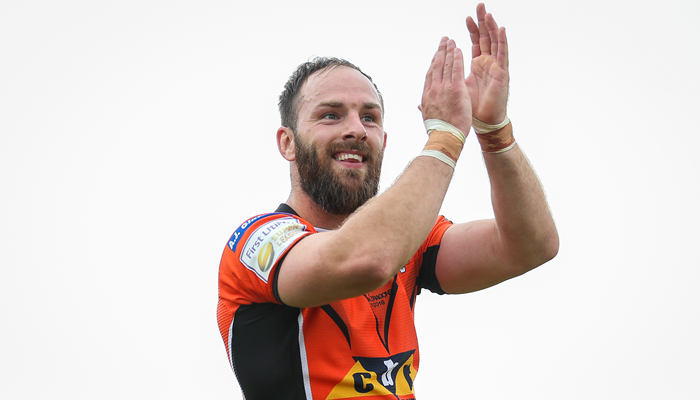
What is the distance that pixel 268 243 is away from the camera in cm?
271

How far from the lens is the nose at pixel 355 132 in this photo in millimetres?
3363

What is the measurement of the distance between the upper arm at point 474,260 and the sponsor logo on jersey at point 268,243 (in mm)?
1201

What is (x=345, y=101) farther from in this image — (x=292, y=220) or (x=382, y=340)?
(x=382, y=340)

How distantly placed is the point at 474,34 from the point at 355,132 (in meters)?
0.95

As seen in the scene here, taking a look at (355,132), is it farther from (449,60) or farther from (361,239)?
(361,239)

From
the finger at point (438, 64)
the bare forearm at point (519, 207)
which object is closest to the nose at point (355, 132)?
the finger at point (438, 64)

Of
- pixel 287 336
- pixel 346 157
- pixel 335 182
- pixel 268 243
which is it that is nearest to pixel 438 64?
pixel 346 157

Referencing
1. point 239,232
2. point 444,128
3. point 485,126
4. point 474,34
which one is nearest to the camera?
point 444,128

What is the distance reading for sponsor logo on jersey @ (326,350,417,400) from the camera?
290 cm

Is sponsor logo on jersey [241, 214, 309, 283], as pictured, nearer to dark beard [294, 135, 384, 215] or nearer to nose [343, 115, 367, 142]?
dark beard [294, 135, 384, 215]

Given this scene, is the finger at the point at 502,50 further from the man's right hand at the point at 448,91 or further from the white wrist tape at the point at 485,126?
the man's right hand at the point at 448,91

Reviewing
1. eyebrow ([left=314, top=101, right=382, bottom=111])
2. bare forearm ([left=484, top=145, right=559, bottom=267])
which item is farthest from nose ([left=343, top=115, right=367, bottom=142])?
bare forearm ([left=484, top=145, right=559, bottom=267])

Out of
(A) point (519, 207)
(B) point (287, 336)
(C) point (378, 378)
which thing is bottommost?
(C) point (378, 378)

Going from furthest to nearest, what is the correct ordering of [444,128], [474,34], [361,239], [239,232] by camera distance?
[474,34]
[239,232]
[444,128]
[361,239]
